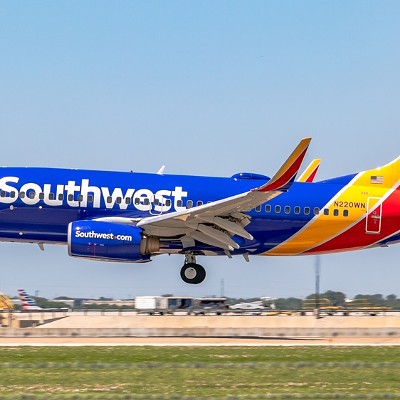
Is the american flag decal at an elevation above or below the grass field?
above

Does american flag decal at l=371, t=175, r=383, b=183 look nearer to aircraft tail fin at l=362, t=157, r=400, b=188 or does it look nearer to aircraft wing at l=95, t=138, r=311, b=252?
aircraft tail fin at l=362, t=157, r=400, b=188

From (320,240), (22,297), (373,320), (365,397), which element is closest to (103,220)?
(320,240)

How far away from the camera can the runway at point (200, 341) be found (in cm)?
2961

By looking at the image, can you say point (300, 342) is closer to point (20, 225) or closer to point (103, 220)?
point (103, 220)

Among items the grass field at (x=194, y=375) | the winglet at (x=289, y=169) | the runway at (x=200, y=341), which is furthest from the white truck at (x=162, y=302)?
the grass field at (x=194, y=375)

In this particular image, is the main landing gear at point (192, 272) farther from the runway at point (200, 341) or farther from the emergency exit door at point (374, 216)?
the runway at point (200, 341)

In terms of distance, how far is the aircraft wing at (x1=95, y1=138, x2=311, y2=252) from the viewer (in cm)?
3649

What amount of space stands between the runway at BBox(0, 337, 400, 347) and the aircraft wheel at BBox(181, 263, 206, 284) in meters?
8.51

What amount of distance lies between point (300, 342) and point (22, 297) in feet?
147

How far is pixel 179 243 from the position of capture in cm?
3975

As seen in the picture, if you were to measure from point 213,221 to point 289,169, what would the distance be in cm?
492

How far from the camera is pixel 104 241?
122 ft

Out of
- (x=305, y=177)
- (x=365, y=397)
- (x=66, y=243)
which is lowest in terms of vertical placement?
(x=365, y=397)

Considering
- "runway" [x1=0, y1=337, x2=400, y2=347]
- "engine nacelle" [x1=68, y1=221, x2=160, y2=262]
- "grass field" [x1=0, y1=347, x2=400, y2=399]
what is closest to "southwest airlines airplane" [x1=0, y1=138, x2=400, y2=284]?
"engine nacelle" [x1=68, y1=221, x2=160, y2=262]
